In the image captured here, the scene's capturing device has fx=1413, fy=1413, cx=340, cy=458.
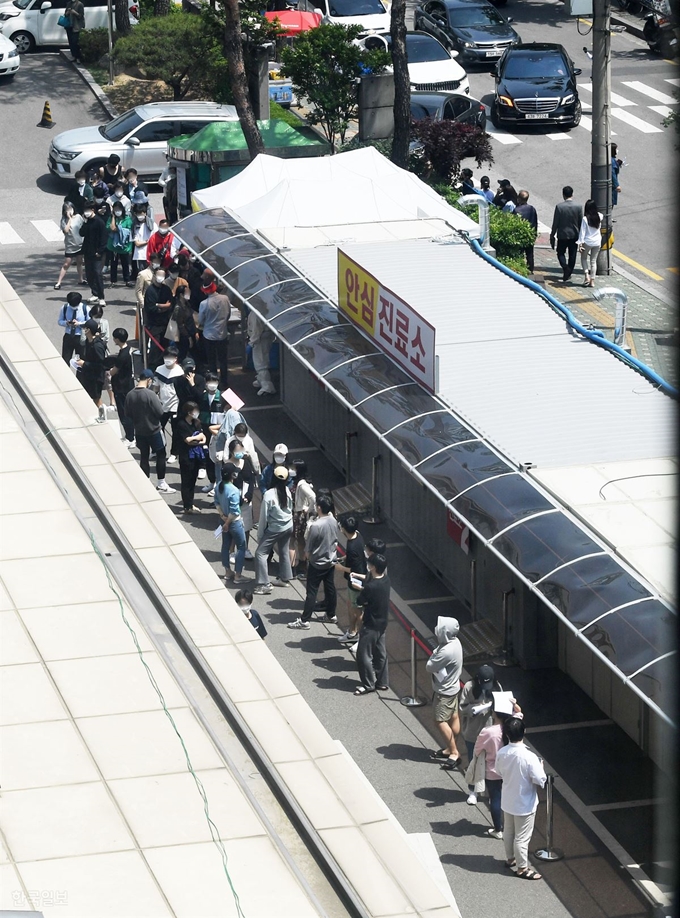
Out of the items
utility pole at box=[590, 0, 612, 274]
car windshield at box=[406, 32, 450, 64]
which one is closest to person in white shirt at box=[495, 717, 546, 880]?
utility pole at box=[590, 0, 612, 274]

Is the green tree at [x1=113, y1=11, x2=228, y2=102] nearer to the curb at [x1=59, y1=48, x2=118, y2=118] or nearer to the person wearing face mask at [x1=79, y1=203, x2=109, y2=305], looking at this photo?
the curb at [x1=59, y1=48, x2=118, y2=118]

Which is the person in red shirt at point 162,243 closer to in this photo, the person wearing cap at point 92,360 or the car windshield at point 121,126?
the person wearing cap at point 92,360

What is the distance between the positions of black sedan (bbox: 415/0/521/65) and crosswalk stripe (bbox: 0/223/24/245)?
1529 centimetres

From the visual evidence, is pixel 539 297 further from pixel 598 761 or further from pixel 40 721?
pixel 40 721

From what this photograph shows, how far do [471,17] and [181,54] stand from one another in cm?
879

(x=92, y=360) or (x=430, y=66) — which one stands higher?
(x=430, y=66)

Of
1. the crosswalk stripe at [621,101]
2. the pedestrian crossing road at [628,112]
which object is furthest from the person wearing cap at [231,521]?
the crosswalk stripe at [621,101]

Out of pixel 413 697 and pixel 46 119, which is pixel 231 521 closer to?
pixel 413 697

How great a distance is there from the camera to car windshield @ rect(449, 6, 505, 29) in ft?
130

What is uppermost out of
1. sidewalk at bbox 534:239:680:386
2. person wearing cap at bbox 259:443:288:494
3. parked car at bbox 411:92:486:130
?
parked car at bbox 411:92:486:130

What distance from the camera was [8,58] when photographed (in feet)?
126

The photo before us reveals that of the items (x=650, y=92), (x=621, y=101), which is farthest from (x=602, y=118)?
(x=650, y=92)

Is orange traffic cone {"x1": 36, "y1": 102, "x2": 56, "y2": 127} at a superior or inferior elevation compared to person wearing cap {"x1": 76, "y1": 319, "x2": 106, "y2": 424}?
superior

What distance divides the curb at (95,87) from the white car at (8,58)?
6.01 ft
